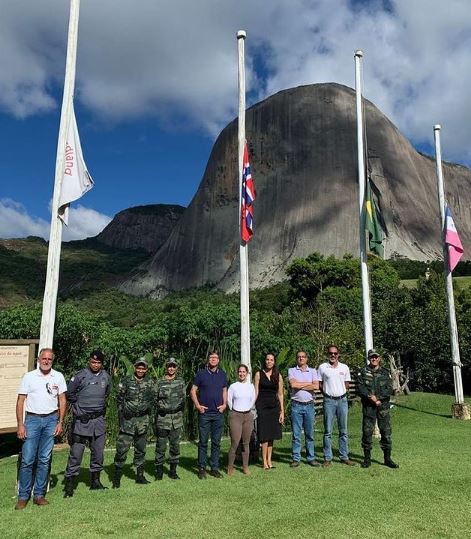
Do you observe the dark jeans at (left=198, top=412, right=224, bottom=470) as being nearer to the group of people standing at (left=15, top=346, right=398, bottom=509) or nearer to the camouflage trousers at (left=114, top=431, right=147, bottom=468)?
the group of people standing at (left=15, top=346, right=398, bottom=509)

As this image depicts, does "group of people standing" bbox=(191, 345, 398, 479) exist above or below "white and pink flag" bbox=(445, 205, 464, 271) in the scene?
below

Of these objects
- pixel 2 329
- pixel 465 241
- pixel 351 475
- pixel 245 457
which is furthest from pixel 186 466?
pixel 465 241

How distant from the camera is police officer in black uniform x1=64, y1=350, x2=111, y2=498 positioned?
6359mm

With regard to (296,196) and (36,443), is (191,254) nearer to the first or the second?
(296,196)

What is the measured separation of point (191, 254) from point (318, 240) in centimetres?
2469

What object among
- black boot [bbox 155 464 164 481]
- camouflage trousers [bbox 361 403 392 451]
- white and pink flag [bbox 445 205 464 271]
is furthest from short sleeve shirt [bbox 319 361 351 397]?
white and pink flag [bbox 445 205 464 271]

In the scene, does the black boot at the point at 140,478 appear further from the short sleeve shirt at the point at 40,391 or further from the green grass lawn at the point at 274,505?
the short sleeve shirt at the point at 40,391

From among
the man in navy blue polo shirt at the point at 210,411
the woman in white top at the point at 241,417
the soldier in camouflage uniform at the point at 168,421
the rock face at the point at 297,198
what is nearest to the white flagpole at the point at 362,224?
the woman in white top at the point at 241,417

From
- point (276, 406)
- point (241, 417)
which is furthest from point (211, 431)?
point (276, 406)

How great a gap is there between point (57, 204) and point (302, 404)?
4.81 meters

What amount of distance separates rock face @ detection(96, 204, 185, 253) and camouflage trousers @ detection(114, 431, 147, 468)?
15515 centimetres

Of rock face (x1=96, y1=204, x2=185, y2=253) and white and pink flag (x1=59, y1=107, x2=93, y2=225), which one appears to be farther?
rock face (x1=96, y1=204, x2=185, y2=253)

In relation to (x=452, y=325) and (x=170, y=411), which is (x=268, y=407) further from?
(x=452, y=325)

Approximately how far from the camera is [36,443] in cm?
590
